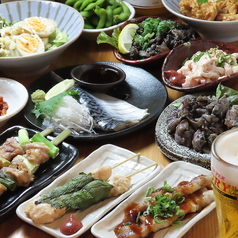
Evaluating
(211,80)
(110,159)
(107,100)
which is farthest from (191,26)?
(110,159)

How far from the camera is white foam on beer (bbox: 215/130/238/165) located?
1.20 meters

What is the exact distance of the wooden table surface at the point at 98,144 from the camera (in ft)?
5.47

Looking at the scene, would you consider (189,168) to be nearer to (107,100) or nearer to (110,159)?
(110,159)

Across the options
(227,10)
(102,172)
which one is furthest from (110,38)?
(102,172)

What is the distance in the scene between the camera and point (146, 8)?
3432mm

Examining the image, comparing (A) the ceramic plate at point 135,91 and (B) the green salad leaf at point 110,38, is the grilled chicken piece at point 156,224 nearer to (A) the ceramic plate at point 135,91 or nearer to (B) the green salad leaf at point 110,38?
(A) the ceramic plate at point 135,91

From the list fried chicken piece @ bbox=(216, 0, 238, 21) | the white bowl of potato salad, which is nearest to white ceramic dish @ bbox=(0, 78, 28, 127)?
the white bowl of potato salad

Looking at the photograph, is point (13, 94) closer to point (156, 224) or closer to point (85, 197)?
point (85, 197)

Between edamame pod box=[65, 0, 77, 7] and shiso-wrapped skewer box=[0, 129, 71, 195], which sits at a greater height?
edamame pod box=[65, 0, 77, 7]

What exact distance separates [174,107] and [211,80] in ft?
0.99

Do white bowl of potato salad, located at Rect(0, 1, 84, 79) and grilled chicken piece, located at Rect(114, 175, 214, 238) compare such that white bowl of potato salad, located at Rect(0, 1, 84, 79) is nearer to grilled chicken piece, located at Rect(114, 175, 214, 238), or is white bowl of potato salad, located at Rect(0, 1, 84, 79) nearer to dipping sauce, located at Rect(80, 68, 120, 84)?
dipping sauce, located at Rect(80, 68, 120, 84)

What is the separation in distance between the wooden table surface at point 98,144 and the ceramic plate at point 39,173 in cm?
7

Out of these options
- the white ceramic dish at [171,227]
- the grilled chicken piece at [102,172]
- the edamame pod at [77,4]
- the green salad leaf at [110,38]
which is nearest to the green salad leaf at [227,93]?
the white ceramic dish at [171,227]

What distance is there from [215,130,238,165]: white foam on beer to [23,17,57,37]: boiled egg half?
1931 mm
